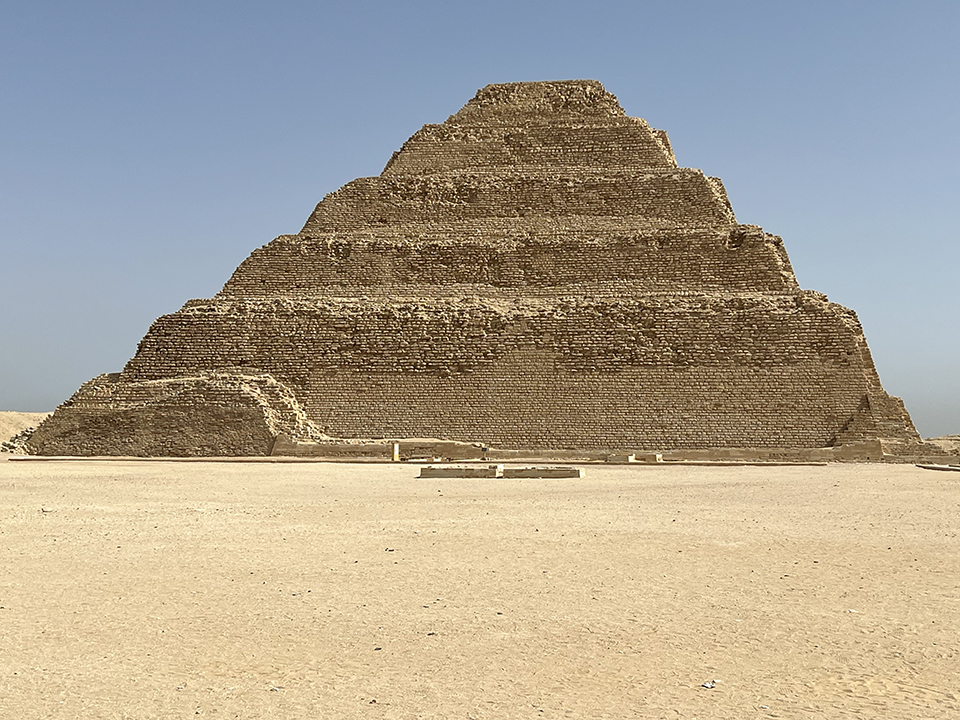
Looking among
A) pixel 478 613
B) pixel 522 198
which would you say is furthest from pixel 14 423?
pixel 478 613

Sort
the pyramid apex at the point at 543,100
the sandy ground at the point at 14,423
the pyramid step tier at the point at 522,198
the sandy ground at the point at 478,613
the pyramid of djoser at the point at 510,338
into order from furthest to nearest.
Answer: the sandy ground at the point at 14,423 → the pyramid apex at the point at 543,100 → the pyramid step tier at the point at 522,198 → the pyramid of djoser at the point at 510,338 → the sandy ground at the point at 478,613

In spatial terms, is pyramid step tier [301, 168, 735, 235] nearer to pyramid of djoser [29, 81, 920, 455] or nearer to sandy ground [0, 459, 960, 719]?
pyramid of djoser [29, 81, 920, 455]

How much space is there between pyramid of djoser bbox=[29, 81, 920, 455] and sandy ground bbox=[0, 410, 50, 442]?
15.0 metres

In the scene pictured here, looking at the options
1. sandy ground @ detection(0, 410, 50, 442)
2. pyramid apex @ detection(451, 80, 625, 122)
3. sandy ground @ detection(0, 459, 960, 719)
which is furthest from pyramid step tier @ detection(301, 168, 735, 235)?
sandy ground @ detection(0, 459, 960, 719)

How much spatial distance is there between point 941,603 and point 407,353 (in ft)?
75.5

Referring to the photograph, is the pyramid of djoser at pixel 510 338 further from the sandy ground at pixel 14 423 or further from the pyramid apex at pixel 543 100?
the sandy ground at pixel 14 423

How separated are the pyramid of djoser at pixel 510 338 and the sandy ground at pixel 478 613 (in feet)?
51.7

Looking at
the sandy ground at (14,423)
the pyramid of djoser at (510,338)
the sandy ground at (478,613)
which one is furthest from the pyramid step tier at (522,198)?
the sandy ground at (478,613)

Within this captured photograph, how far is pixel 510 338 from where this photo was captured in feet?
91.8

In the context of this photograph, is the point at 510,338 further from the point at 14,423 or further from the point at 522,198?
the point at 14,423

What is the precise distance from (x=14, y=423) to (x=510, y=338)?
Answer: 30.4 m

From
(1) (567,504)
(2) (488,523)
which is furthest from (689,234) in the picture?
(2) (488,523)

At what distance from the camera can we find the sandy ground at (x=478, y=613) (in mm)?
3955

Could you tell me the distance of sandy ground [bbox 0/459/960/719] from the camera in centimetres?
396
